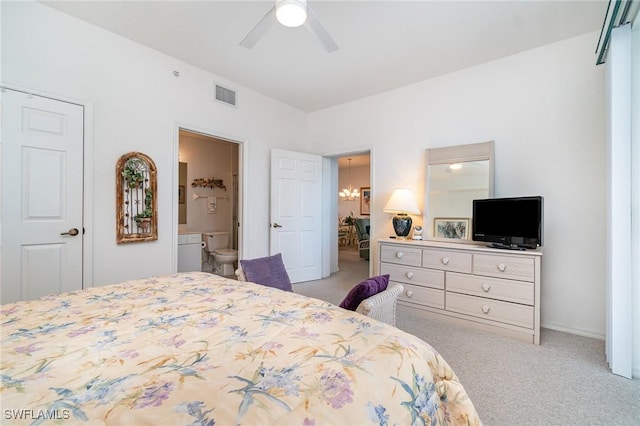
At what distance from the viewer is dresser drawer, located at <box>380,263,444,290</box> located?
9.87ft

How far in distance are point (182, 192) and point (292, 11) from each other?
425 centimetres

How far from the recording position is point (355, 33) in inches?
105

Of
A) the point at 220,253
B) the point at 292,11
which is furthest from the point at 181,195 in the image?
the point at 292,11

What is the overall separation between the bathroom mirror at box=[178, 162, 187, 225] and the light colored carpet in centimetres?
414

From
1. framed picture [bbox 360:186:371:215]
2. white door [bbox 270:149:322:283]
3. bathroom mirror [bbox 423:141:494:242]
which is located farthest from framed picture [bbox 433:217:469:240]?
framed picture [bbox 360:186:371:215]

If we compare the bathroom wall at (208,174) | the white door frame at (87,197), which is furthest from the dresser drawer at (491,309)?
the bathroom wall at (208,174)

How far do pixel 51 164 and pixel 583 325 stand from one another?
5001 millimetres

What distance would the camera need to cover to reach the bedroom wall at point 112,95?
7.61ft

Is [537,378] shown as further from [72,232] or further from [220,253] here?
[220,253]

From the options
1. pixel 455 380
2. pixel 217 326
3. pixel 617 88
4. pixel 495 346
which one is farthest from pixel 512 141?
pixel 217 326

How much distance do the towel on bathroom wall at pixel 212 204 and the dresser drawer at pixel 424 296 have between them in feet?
12.9

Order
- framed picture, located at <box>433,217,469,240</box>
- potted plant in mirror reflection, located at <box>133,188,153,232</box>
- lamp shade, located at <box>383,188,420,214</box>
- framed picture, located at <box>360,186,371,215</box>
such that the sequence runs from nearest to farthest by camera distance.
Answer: potted plant in mirror reflection, located at <box>133,188,153,232</box> < framed picture, located at <box>433,217,469,240</box> < lamp shade, located at <box>383,188,420,214</box> < framed picture, located at <box>360,186,371,215</box>

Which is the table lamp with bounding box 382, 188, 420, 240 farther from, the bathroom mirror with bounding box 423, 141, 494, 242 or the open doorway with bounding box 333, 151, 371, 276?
the open doorway with bounding box 333, 151, 371, 276

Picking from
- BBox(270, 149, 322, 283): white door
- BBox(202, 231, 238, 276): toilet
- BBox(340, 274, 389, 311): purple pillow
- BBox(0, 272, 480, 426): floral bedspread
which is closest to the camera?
BBox(0, 272, 480, 426): floral bedspread
